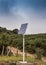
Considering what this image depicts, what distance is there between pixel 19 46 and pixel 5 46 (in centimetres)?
265

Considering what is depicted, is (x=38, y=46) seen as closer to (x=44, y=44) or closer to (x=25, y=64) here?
(x=44, y=44)

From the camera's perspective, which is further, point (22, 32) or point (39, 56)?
point (39, 56)

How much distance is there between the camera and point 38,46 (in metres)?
17.7

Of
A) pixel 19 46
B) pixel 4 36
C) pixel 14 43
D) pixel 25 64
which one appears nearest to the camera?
pixel 25 64

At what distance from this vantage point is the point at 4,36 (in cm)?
1631

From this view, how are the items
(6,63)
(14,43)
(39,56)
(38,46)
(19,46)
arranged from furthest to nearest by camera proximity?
(14,43)
(19,46)
(38,46)
(39,56)
(6,63)

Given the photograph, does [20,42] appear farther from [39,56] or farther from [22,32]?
[22,32]

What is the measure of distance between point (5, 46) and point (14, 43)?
408cm

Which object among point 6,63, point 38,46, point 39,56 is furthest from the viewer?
point 38,46

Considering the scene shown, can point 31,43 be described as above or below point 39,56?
above

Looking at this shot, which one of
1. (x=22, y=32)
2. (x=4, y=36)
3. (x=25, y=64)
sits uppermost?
(x=4, y=36)

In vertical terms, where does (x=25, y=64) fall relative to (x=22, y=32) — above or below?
below

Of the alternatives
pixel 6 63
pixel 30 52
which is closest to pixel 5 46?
pixel 30 52

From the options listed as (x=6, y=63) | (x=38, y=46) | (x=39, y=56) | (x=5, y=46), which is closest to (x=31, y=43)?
(x=38, y=46)
